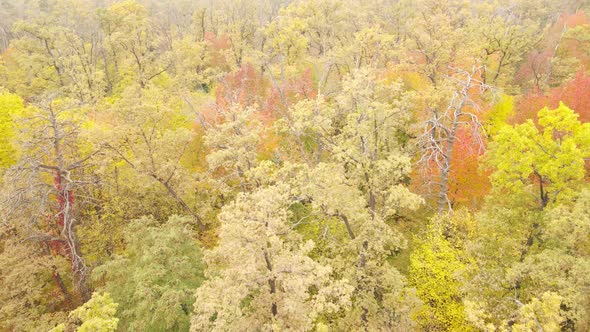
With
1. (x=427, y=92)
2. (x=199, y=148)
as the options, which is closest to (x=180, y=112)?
(x=199, y=148)

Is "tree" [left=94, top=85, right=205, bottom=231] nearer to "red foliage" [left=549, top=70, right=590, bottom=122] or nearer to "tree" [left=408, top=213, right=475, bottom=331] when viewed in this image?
"tree" [left=408, top=213, right=475, bottom=331]

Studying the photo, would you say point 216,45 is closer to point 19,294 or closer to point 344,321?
point 19,294

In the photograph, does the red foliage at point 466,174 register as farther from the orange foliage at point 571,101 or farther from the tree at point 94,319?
the tree at point 94,319

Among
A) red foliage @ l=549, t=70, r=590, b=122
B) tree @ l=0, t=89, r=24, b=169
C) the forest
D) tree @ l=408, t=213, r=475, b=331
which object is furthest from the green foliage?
red foliage @ l=549, t=70, r=590, b=122

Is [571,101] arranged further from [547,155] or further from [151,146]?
[151,146]

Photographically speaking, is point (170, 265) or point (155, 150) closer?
point (170, 265)
